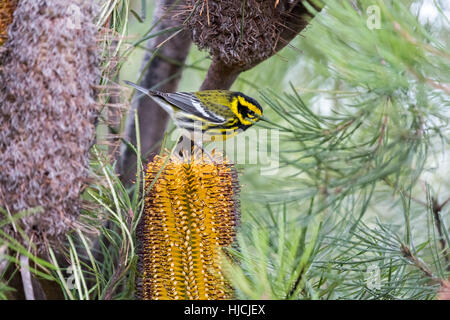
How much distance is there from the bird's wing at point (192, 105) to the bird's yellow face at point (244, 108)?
0.03 meters

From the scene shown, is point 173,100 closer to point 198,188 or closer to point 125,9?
point 125,9

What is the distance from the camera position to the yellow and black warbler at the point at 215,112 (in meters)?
0.94

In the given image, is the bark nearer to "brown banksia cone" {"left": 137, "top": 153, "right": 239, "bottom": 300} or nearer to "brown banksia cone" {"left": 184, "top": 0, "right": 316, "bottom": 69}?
"brown banksia cone" {"left": 184, "top": 0, "right": 316, "bottom": 69}

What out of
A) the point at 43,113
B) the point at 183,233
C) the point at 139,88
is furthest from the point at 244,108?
the point at 43,113

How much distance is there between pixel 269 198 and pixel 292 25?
42 centimetres

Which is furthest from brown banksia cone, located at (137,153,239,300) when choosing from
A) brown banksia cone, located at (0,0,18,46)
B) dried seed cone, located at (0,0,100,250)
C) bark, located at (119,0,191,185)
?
bark, located at (119,0,191,185)

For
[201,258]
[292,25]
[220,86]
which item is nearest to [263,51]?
[292,25]

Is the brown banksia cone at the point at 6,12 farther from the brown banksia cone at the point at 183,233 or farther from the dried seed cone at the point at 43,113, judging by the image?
the brown banksia cone at the point at 183,233

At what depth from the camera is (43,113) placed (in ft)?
1.74

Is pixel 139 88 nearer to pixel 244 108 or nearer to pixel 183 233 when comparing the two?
pixel 244 108

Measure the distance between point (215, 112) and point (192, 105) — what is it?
0.17 feet

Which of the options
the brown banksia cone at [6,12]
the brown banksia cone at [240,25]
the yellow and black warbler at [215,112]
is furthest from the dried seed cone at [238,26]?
the brown banksia cone at [6,12]

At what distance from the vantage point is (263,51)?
799 millimetres

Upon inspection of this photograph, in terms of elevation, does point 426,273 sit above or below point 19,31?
below
